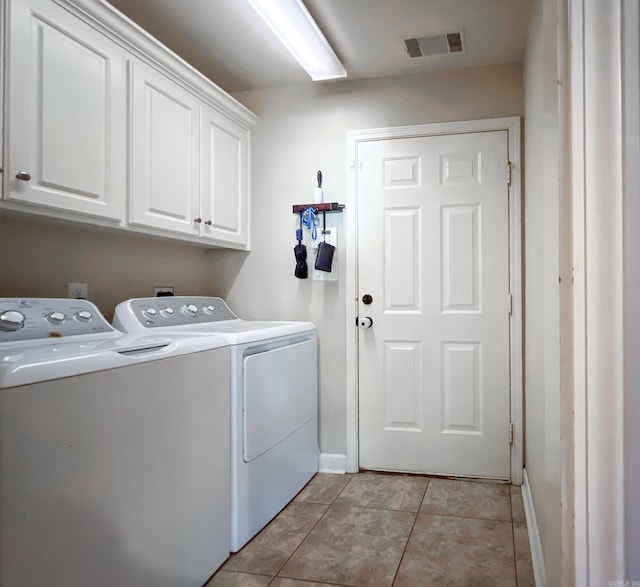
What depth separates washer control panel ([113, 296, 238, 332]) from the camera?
2.28 m

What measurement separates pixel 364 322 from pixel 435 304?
0.44 m

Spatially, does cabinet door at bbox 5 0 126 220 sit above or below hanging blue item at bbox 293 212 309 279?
above

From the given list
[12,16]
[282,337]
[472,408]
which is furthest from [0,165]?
[472,408]

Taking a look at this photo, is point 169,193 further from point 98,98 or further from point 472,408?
point 472,408

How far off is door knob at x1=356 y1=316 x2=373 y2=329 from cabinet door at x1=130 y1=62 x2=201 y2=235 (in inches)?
43.8

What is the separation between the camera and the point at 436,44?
2703 millimetres

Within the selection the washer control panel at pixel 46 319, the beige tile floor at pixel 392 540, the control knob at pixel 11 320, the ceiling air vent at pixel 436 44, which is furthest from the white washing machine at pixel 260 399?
the ceiling air vent at pixel 436 44

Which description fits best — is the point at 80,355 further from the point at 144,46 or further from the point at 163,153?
the point at 144,46

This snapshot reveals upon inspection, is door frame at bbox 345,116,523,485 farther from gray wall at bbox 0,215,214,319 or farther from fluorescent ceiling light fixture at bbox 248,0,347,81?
gray wall at bbox 0,215,214,319

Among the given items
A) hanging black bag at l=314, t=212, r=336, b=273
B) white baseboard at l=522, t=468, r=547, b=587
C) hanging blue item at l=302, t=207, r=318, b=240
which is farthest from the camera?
hanging blue item at l=302, t=207, r=318, b=240

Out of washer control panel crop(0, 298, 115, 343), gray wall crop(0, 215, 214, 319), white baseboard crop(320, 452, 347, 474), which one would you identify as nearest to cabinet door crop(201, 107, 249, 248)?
gray wall crop(0, 215, 214, 319)

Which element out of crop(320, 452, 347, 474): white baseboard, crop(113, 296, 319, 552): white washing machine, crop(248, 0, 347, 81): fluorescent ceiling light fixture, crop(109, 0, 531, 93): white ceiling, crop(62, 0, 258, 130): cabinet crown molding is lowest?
crop(320, 452, 347, 474): white baseboard

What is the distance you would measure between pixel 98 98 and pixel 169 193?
1.78 feet

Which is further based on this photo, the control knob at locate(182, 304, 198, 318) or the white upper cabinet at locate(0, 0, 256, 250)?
the control knob at locate(182, 304, 198, 318)
